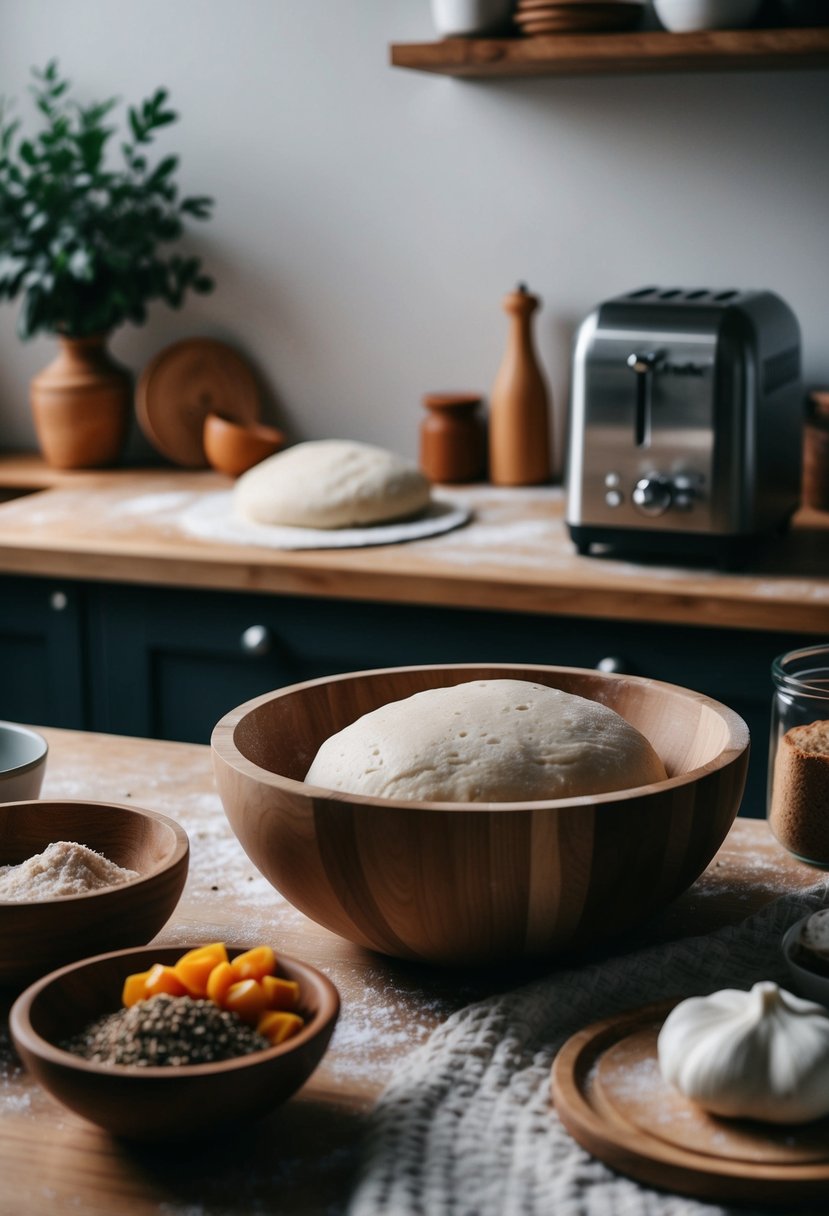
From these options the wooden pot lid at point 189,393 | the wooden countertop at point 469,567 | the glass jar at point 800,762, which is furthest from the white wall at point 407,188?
the glass jar at point 800,762

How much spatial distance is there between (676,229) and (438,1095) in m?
1.93

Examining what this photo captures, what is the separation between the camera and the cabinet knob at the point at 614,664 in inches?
69.7

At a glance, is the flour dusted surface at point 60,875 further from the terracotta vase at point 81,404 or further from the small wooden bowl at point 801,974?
the terracotta vase at point 81,404

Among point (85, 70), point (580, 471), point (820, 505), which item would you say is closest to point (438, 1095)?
point (580, 471)

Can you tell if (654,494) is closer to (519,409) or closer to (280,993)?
(519,409)

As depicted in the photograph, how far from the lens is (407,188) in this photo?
96.7 inches

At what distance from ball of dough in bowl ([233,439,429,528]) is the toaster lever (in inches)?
15.3

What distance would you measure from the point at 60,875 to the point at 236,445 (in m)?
A: 1.71

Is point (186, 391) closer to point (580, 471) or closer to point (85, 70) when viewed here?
point (85, 70)

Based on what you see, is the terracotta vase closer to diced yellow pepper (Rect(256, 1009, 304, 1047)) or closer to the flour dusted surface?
the flour dusted surface

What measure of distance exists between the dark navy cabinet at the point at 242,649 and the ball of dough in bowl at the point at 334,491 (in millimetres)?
158

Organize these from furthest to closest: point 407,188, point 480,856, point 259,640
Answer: point 407,188 → point 259,640 → point 480,856

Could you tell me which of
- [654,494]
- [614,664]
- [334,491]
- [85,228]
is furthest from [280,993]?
[85,228]

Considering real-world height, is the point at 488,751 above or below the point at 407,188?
below
